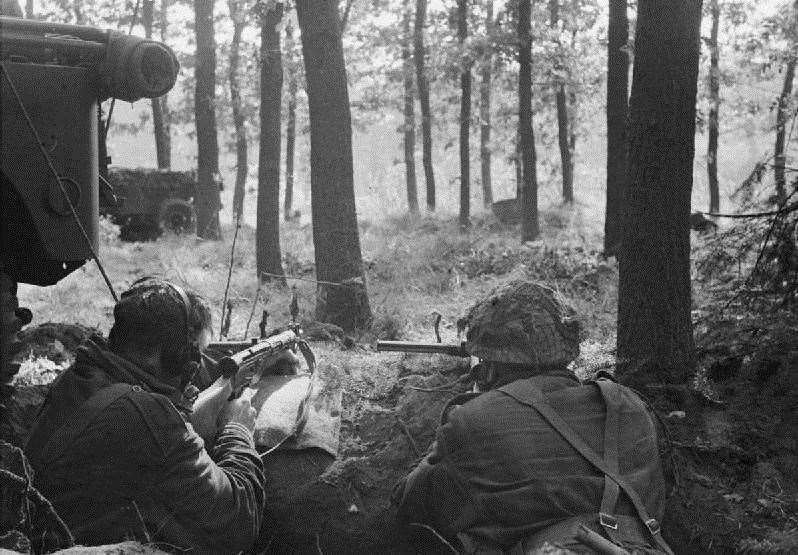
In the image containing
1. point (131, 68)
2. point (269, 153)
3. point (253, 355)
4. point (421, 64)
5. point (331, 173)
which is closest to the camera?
point (131, 68)

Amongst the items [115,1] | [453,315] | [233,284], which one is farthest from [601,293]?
[115,1]

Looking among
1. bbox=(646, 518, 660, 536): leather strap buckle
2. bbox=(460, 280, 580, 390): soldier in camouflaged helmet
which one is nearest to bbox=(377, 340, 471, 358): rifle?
bbox=(460, 280, 580, 390): soldier in camouflaged helmet

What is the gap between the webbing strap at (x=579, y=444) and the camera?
3275 millimetres

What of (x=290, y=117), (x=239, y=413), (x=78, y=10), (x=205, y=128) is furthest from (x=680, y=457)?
(x=78, y=10)

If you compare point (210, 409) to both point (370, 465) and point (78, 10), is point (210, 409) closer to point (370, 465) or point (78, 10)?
point (370, 465)

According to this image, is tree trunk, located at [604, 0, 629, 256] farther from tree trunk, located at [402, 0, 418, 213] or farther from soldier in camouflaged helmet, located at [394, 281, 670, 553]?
soldier in camouflaged helmet, located at [394, 281, 670, 553]

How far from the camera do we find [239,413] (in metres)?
4.18

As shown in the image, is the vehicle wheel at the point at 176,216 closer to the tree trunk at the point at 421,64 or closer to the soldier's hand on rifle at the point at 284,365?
the tree trunk at the point at 421,64

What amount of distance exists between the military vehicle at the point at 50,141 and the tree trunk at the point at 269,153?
32.9 ft

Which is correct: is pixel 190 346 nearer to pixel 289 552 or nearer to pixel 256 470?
pixel 256 470

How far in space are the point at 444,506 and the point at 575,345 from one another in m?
0.86

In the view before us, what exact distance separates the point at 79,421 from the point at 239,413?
3.42 ft

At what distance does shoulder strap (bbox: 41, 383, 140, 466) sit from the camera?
126 inches

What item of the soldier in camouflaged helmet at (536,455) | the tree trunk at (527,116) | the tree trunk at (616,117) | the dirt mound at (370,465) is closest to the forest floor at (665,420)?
the dirt mound at (370,465)
